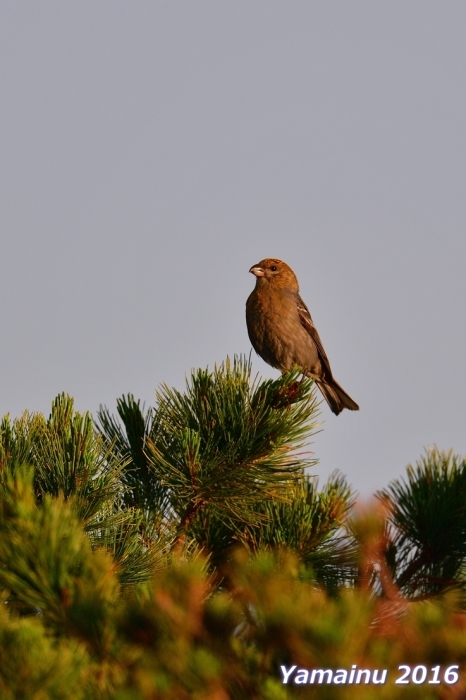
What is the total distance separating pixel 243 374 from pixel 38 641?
103 inches

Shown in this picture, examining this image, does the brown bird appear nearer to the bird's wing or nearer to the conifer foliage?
the bird's wing

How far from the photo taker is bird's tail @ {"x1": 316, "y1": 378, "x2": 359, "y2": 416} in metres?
10.1

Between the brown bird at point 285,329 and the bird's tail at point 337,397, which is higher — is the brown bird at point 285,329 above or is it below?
above

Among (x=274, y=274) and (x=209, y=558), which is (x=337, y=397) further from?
(x=209, y=558)

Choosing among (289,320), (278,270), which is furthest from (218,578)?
(278,270)

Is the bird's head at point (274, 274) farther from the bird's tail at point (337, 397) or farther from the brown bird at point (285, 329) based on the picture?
the bird's tail at point (337, 397)

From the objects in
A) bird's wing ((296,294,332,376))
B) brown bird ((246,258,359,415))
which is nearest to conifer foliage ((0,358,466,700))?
brown bird ((246,258,359,415))

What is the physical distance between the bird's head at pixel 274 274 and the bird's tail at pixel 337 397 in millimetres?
1015

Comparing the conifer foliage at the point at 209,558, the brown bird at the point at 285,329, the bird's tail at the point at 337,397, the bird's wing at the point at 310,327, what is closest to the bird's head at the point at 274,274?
the brown bird at the point at 285,329

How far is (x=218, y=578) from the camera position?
164 inches

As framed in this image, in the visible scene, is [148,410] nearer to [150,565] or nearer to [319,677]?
[150,565]

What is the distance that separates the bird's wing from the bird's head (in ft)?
0.58

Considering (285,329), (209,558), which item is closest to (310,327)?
(285,329)

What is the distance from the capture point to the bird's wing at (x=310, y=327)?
9961 millimetres
